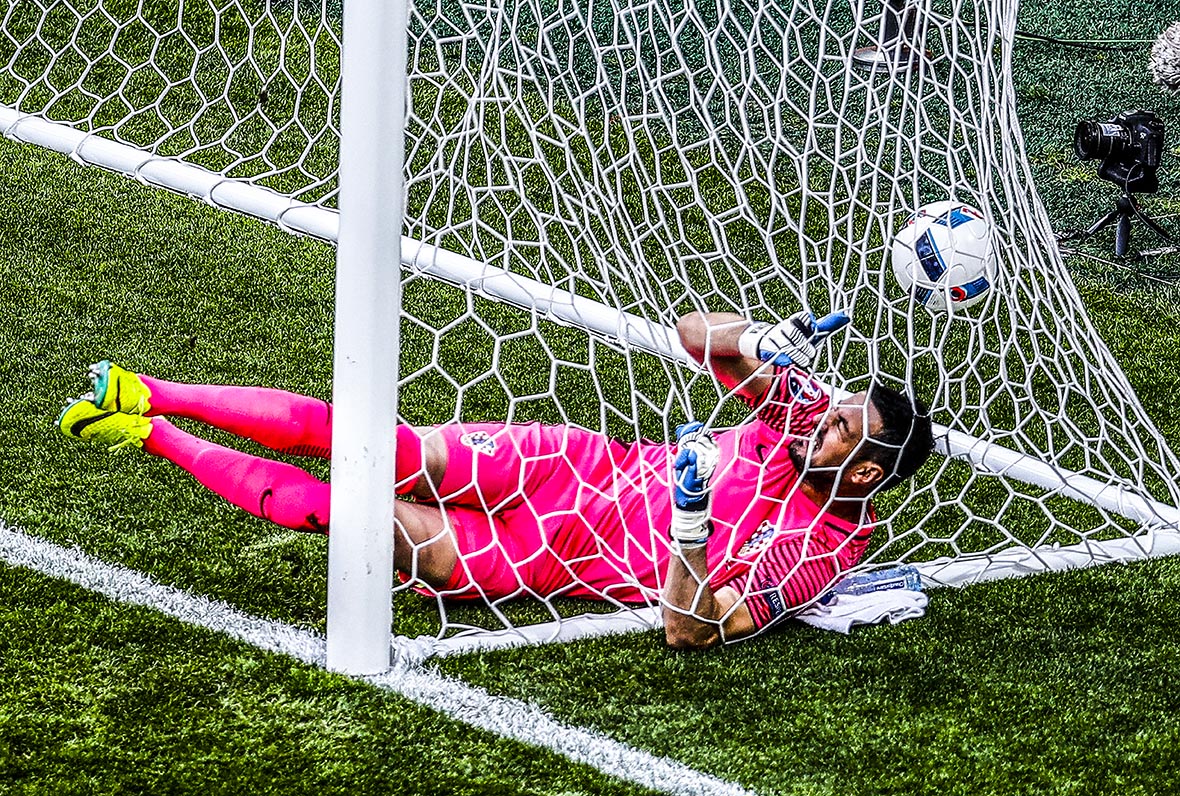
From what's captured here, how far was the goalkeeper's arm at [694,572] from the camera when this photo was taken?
3086 mm

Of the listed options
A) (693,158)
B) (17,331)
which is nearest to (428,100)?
(693,158)

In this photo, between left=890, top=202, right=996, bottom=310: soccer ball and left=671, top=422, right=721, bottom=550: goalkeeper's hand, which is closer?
left=671, top=422, right=721, bottom=550: goalkeeper's hand

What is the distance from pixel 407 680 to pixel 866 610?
3.26 ft

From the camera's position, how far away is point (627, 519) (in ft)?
11.5

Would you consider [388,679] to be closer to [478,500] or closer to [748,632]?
[478,500]

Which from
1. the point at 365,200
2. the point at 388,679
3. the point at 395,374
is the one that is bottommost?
the point at 388,679

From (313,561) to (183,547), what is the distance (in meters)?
0.30

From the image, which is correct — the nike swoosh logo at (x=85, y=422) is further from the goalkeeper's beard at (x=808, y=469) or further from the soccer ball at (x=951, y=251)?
the soccer ball at (x=951, y=251)

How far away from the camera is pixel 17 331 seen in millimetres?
Answer: 4793

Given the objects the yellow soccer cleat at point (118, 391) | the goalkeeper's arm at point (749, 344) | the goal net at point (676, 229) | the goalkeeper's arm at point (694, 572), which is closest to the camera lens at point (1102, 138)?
the goal net at point (676, 229)

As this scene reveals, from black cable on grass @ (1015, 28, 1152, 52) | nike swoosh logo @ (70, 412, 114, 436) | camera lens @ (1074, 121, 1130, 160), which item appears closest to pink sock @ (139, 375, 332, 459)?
nike swoosh logo @ (70, 412, 114, 436)

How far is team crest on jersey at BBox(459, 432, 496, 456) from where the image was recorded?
11.3ft

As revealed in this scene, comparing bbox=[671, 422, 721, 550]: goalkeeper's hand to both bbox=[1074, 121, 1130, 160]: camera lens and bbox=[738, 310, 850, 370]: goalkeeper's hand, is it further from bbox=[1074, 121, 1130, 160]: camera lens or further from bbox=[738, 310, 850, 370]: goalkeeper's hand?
bbox=[1074, 121, 1130, 160]: camera lens

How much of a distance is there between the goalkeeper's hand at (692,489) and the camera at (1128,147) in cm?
326
